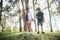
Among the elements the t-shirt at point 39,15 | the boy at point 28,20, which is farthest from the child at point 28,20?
the t-shirt at point 39,15

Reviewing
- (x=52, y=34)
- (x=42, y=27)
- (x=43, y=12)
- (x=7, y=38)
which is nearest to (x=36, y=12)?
(x=43, y=12)

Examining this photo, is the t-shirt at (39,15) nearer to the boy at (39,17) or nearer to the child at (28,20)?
the boy at (39,17)

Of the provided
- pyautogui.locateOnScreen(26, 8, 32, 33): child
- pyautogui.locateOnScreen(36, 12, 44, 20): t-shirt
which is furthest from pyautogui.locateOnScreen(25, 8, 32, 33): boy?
pyautogui.locateOnScreen(36, 12, 44, 20): t-shirt

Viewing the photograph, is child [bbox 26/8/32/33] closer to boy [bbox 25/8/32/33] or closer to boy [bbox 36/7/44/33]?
boy [bbox 25/8/32/33]

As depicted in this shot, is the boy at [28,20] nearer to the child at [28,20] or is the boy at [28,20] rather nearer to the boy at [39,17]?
the child at [28,20]

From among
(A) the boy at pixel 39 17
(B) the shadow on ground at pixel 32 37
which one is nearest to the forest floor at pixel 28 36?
(B) the shadow on ground at pixel 32 37

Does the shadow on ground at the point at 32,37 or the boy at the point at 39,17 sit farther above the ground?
the boy at the point at 39,17

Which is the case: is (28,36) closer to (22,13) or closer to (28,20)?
(28,20)

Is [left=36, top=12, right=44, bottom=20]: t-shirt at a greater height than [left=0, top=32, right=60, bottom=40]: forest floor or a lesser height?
greater

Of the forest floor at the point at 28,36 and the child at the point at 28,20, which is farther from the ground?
the child at the point at 28,20

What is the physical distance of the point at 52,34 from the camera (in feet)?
6.63

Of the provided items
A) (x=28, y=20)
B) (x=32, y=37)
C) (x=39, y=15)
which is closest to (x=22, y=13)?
(x=28, y=20)

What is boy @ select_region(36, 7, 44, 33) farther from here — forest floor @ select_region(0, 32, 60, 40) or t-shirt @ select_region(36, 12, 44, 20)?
forest floor @ select_region(0, 32, 60, 40)

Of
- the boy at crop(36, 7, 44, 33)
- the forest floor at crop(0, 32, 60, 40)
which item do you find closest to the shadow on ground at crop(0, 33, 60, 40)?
the forest floor at crop(0, 32, 60, 40)
